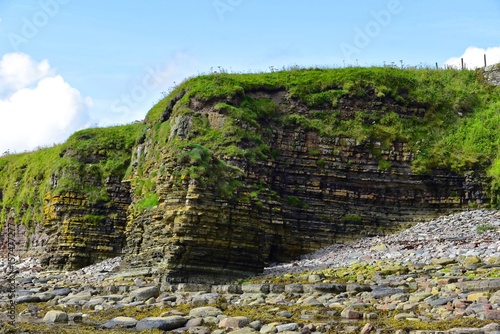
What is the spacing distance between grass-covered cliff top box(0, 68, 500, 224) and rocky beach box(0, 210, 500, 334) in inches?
265

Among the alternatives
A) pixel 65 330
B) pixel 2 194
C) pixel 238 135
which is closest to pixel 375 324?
pixel 65 330

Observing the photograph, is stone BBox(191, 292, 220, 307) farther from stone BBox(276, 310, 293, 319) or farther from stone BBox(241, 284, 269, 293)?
stone BBox(276, 310, 293, 319)

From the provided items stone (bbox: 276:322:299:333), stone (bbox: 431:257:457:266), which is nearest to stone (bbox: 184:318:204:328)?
stone (bbox: 276:322:299:333)

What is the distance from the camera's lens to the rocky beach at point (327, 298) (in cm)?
1598

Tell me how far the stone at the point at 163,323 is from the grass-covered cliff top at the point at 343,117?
61.5 feet

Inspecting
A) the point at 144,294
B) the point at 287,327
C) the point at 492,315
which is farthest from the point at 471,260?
the point at 144,294

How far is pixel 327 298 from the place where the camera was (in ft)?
65.4

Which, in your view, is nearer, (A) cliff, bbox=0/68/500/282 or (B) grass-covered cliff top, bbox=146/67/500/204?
(A) cliff, bbox=0/68/500/282

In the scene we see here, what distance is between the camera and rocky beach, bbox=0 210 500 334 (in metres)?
16.0

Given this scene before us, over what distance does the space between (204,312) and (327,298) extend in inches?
136

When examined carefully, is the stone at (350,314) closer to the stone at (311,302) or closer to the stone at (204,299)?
the stone at (311,302)

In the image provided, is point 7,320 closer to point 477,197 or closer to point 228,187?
point 228,187

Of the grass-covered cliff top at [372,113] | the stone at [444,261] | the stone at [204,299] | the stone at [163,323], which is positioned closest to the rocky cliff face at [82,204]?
the grass-covered cliff top at [372,113]

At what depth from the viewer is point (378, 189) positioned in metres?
37.8
